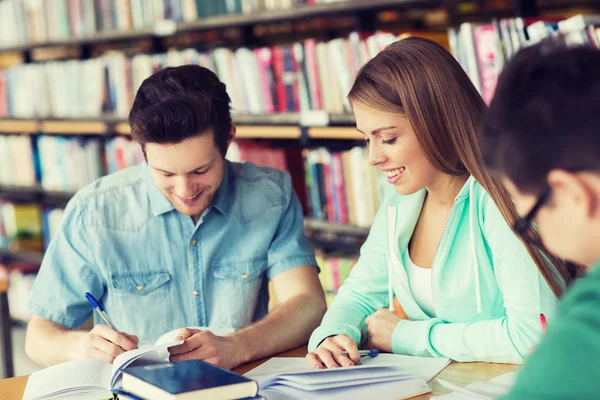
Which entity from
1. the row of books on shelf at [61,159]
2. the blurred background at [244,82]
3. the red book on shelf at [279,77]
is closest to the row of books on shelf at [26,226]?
the blurred background at [244,82]

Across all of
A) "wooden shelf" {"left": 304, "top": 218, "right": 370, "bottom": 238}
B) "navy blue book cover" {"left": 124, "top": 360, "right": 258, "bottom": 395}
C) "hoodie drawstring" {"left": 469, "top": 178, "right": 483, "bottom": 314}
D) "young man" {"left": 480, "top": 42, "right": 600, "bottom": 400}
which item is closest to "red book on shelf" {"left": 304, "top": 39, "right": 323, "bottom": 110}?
"wooden shelf" {"left": 304, "top": 218, "right": 370, "bottom": 238}

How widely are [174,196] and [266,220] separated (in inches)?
9.6

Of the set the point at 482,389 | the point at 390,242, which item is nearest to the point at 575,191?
the point at 482,389

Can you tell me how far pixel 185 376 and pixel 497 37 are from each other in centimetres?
150

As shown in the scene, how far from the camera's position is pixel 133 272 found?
1.77 meters

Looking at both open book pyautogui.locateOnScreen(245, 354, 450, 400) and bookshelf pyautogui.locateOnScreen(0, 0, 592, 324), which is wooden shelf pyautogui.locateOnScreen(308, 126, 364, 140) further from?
open book pyautogui.locateOnScreen(245, 354, 450, 400)

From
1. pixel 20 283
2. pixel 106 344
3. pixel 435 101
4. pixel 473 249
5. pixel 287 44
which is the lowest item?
pixel 20 283

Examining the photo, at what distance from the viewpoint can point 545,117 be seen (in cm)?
80

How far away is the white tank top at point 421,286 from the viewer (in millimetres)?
1591

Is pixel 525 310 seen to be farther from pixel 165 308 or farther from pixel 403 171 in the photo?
pixel 165 308

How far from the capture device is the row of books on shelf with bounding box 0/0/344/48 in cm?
312

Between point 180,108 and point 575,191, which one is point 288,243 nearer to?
point 180,108

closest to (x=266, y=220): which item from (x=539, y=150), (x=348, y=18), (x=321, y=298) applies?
(x=321, y=298)

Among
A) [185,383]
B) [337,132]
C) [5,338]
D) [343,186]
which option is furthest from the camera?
[343,186]
